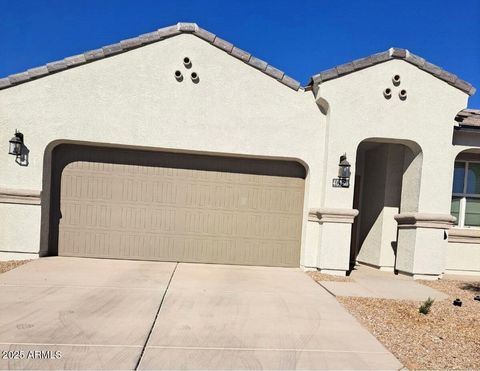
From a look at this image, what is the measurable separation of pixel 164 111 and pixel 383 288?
590 centimetres

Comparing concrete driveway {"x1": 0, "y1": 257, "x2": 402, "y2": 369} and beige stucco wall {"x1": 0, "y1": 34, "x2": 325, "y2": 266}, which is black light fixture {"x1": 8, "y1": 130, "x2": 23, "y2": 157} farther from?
concrete driveway {"x1": 0, "y1": 257, "x2": 402, "y2": 369}

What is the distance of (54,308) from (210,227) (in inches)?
161

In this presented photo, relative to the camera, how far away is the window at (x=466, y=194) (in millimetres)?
9352

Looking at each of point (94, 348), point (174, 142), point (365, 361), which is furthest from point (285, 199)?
point (94, 348)

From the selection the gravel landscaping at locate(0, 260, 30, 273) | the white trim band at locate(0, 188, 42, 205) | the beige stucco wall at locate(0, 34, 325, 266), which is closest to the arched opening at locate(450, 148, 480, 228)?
the beige stucco wall at locate(0, 34, 325, 266)

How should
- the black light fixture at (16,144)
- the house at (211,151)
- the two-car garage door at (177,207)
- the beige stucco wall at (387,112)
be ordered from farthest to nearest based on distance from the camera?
the two-car garage door at (177,207)
the beige stucco wall at (387,112)
the house at (211,151)
the black light fixture at (16,144)

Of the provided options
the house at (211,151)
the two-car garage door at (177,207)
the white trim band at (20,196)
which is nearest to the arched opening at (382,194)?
the house at (211,151)

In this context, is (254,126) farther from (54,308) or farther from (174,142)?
(54,308)

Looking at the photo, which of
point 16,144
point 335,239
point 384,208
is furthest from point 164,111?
point 384,208

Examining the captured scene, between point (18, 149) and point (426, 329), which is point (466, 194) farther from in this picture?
point (18, 149)

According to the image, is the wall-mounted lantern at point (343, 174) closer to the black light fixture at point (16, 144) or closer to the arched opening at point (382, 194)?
the arched opening at point (382, 194)

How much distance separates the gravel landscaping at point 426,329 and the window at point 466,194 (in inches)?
131

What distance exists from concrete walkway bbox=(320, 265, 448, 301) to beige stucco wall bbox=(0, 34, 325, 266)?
1.21 meters

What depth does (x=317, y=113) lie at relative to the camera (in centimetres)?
811
